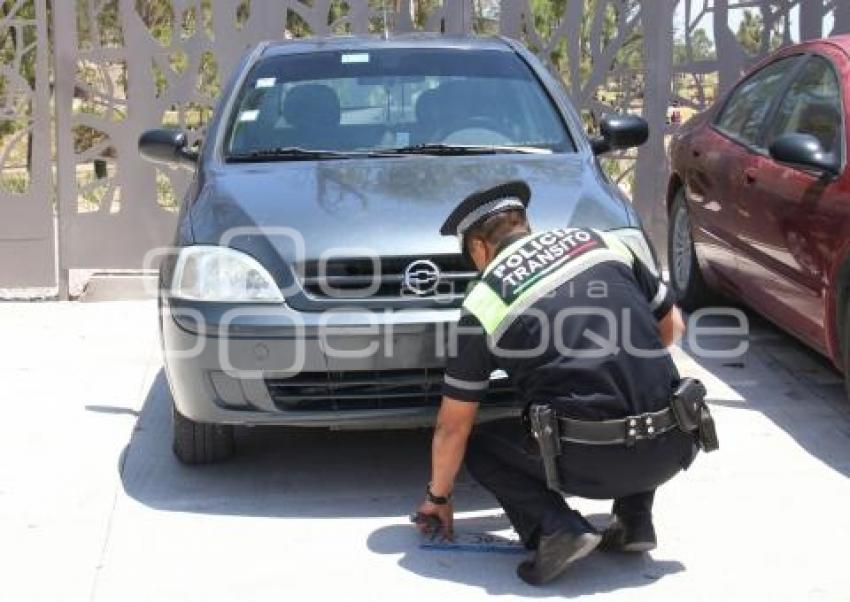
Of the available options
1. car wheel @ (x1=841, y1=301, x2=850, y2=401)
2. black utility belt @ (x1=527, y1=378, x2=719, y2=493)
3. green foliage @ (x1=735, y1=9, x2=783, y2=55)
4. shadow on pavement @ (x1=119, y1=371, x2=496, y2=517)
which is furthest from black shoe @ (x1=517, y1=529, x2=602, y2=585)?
green foliage @ (x1=735, y1=9, x2=783, y2=55)

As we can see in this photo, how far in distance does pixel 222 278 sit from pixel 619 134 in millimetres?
2155

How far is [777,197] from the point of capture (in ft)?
19.5

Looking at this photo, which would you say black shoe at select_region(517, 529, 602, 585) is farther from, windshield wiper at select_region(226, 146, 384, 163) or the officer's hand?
windshield wiper at select_region(226, 146, 384, 163)

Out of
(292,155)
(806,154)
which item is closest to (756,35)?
(806,154)

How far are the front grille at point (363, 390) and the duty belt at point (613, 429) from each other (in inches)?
25.4

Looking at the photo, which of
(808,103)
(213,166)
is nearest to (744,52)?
(808,103)

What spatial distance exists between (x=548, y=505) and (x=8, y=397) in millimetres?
3096

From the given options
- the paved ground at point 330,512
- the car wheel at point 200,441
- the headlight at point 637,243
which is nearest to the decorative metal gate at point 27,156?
the paved ground at point 330,512

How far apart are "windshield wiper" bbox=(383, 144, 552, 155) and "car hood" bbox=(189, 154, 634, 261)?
12 centimetres

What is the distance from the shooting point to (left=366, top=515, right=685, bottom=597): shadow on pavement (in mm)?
4039

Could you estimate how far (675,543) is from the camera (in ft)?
14.3

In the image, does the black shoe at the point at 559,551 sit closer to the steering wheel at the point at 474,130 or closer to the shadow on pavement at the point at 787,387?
the shadow on pavement at the point at 787,387

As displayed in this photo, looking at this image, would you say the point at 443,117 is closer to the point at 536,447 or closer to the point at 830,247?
the point at 830,247

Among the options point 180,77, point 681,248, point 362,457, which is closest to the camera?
point 362,457
